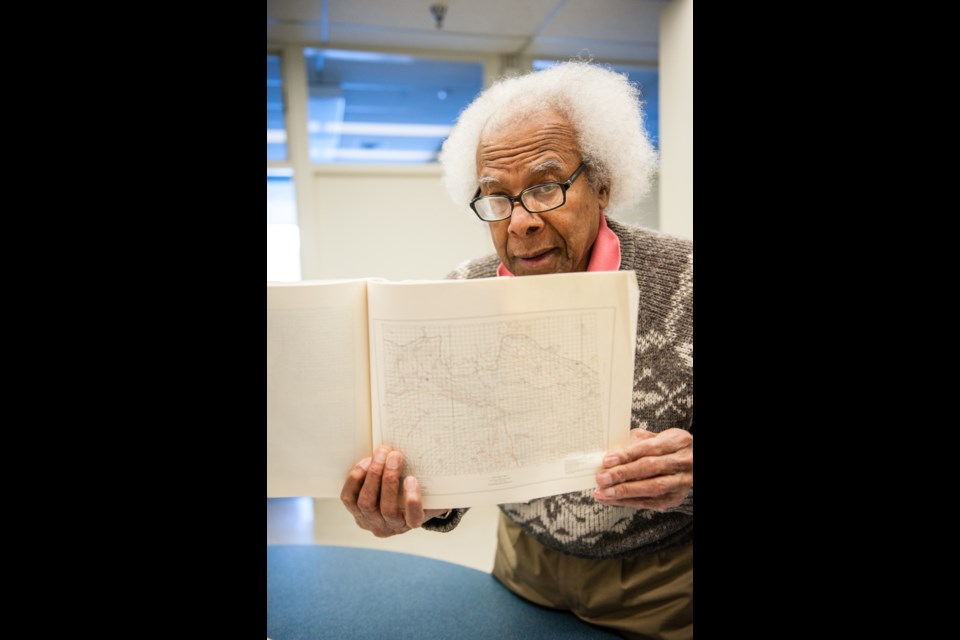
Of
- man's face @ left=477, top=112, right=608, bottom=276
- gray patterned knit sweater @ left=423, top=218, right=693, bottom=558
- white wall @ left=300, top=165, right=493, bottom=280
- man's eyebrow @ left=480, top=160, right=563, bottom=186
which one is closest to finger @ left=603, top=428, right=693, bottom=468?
gray patterned knit sweater @ left=423, top=218, right=693, bottom=558

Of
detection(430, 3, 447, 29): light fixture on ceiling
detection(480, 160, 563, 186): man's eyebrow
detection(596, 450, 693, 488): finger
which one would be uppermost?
detection(430, 3, 447, 29): light fixture on ceiling

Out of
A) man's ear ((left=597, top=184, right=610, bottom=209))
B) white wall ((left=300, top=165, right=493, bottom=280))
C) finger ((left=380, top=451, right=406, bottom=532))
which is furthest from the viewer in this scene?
white wall ((left=300, top=165, right=493, bottom=280))

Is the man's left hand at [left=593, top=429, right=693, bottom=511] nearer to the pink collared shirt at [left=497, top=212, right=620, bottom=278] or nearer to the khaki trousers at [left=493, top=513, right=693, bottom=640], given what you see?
the khaki trousers at [left=493, top=513, right=693, bottom=640]

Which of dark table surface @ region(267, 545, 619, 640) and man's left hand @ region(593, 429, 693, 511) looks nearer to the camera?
man's left hand @ region(593, 429, 693, 511)

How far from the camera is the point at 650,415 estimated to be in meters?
1.05

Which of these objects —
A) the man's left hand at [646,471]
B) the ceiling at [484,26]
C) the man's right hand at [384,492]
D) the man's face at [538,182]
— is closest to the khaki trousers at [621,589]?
the man's left hand at [646,471]

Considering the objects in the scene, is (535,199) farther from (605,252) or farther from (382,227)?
(382,227)

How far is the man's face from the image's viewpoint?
3.66ft

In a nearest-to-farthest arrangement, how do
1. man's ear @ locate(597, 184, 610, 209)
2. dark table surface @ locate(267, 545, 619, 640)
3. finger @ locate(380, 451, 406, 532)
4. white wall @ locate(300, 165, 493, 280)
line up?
1. finger @ locate(380, 451, 406, 532)
2. dark table surface @ locate(267, 545, 619, 640)
3. man's ear @ locate(597, 184, 610, 209)
4. white wall @ locate(300, 165, 493, 280)

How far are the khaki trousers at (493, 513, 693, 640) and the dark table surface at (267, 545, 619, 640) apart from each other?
30 mm

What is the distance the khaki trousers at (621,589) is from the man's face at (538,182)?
0.51m

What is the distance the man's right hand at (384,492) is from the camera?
2.60 feet
